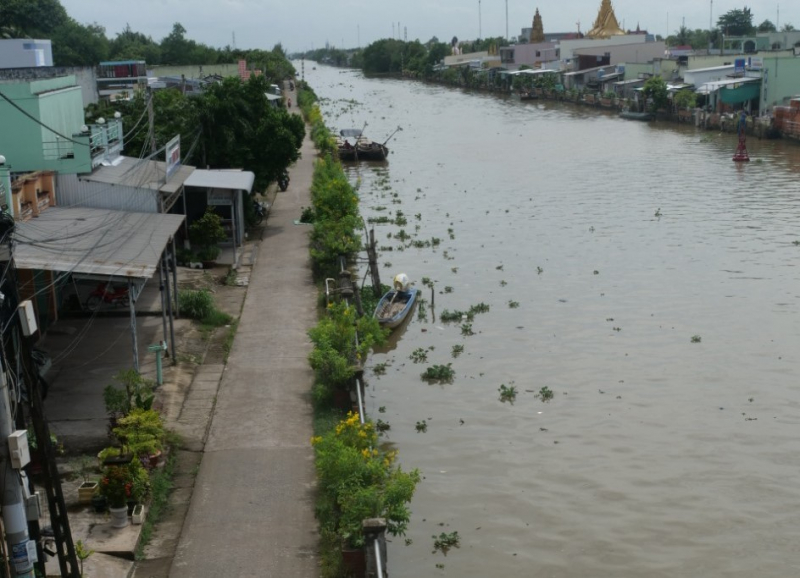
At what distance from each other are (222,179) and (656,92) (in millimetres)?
49547

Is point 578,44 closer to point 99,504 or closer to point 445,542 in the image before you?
point 445,542

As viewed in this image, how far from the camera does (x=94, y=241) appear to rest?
1680cm

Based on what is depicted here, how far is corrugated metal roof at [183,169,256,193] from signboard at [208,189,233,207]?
0.35 m

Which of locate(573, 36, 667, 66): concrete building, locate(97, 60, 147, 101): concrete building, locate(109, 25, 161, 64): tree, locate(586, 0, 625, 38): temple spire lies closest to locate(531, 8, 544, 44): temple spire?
locate(586, 0, 625, 38): temple spire

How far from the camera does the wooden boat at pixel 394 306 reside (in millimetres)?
21734

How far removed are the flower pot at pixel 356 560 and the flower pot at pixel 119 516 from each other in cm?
294

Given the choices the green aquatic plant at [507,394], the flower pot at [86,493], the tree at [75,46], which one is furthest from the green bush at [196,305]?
the tree at [75,46]

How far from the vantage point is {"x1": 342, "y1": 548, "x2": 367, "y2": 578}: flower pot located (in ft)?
34.9

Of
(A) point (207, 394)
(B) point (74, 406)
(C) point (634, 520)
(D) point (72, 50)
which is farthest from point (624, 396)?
(D) point (72, 50)

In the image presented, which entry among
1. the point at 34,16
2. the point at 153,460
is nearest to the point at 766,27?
the point at 34,16

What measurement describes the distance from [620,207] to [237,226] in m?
14.8

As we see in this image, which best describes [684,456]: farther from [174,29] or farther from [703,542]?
[174,29]

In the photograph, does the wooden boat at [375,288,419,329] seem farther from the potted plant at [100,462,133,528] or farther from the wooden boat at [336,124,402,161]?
the wooden boat at [336,124,402,161]

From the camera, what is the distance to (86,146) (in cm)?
2088
